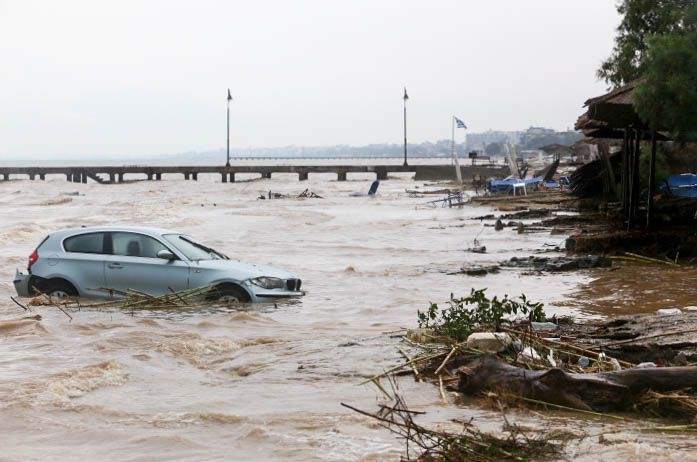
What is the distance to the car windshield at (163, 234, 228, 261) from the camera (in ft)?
47.4

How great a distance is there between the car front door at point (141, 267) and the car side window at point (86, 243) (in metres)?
0.18

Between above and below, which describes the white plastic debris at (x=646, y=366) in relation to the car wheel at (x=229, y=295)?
above

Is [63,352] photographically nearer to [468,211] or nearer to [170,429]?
[170,429]

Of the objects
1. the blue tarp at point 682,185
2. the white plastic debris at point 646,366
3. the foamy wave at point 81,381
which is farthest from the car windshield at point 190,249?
the blue tarp at point 682,185

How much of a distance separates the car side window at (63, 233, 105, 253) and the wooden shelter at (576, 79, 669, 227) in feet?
32.1

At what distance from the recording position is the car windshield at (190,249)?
47.4 ft

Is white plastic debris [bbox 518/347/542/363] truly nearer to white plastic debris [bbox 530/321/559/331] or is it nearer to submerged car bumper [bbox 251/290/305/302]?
white plastic debris [bbox 530/321/559/331]

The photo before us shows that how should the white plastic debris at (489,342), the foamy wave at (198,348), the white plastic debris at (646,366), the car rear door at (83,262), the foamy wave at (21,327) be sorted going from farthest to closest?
the car rear door at (83,262)
the foamy wave at (21,327)
the foamy wave at (198,348)
the white plastic debris at (489,342)
the white plastic debris at (646,366)

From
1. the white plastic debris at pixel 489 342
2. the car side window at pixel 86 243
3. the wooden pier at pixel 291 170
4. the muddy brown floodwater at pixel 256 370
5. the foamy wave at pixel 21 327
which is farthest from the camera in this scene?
the wooden pier at pixel 291 170

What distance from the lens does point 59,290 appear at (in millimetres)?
14477

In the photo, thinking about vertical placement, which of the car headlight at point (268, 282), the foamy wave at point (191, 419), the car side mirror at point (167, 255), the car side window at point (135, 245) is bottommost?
the foamy wave at point (191, 419)

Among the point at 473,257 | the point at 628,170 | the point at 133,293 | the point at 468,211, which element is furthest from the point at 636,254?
the point at 468,211

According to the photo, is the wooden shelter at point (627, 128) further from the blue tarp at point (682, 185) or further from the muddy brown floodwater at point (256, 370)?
the muddy brown floodwater at point (256, 370)

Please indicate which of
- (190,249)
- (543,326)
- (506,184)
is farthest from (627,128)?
(506,184)
